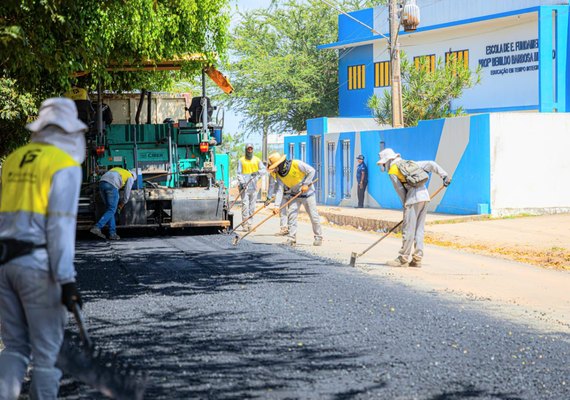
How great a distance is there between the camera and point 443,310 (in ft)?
34.3

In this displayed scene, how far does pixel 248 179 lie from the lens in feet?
75.2

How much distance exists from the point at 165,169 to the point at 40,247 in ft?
51.1

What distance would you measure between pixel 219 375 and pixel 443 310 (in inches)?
151

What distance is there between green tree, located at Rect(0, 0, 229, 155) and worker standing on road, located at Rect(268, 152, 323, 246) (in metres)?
3.19

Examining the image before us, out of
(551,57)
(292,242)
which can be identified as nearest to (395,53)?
(292,242)

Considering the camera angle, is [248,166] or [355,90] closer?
[248,166]

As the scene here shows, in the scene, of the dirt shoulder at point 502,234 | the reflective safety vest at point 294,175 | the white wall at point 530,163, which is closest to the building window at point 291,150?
the dirt shoulder at point 502,234

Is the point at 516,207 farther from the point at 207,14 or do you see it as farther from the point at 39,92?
the point at 39,92

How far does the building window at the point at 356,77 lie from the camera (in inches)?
1857

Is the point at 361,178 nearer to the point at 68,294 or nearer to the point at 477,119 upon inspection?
the point at 477,119

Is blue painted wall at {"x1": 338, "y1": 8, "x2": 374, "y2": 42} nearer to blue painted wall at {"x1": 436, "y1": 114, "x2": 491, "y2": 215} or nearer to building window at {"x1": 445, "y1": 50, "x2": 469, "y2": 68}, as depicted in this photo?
building window at {"x1": 445, "y1": 50, "x2": 469, "y2": 68}

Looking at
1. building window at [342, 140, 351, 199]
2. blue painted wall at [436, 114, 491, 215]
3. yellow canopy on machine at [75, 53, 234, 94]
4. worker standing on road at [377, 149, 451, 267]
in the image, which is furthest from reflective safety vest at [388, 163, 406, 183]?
building window at [342, 140, 351, 199]

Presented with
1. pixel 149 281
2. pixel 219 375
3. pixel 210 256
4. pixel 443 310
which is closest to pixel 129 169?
pixel 210 256

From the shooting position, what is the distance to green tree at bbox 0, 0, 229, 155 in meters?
12.7
